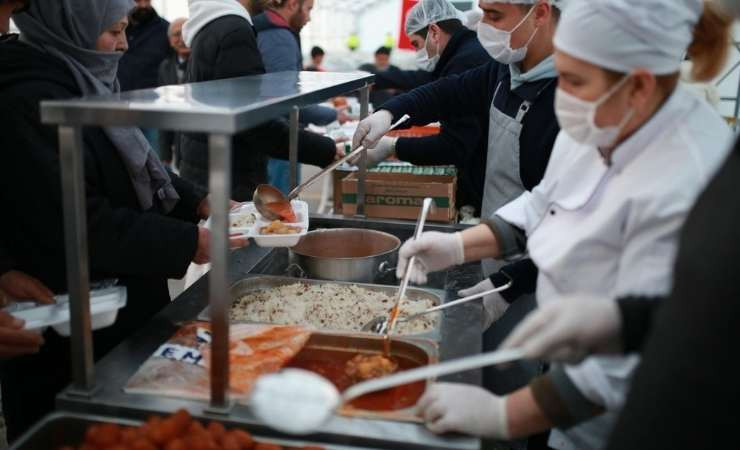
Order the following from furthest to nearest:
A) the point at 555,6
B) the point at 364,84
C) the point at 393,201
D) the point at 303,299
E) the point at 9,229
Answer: the point at 393,201 < the point at 364,84 < the point at 555,6 < the point at 303,299 < the point at 9,229

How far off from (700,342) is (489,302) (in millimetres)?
1096

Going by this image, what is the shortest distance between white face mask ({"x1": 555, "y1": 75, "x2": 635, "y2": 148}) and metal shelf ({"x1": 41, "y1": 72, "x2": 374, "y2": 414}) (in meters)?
0.54

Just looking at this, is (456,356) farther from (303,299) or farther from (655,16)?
(655,16)

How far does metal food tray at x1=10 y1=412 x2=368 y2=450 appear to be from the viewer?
3.72ft

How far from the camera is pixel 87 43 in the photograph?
1.55 metres

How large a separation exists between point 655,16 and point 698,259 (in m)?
0.49

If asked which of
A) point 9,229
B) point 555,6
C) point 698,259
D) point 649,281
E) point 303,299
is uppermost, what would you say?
point 555,6

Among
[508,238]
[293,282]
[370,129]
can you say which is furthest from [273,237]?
[370,129]

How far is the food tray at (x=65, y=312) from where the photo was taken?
1270 millimetres

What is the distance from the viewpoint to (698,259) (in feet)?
2.57

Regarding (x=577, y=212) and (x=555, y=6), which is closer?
(x=577, y=212)

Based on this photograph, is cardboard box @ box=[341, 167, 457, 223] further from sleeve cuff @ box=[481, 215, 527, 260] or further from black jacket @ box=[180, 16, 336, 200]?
sleeve cuff @ box=[481, 215, 527, 260]

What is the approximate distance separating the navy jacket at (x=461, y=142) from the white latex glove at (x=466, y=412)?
135 centimetres

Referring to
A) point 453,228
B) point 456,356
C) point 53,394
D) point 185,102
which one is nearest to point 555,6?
point 453,228
